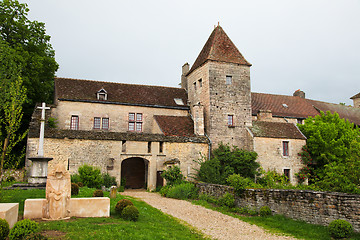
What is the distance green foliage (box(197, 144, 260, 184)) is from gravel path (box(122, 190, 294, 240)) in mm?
5454

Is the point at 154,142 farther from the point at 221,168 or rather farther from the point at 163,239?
the point at 163,239

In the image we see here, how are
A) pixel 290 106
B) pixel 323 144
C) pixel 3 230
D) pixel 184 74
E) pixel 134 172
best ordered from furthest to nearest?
pixel 290 106 → pixel 184 74 → pixel 134 172 → pixel 323 144 → pixel 3 230

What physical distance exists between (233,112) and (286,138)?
15.5 feet

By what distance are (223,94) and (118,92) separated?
29.8 feet

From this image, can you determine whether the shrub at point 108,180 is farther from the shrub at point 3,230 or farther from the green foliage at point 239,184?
the shrub at point 3,230

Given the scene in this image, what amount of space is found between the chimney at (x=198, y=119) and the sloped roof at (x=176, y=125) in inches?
19.4

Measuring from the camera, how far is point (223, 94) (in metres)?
25.1

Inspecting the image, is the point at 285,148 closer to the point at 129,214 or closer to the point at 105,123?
the point at 105,123

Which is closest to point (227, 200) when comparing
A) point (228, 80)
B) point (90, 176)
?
point (90, 176)

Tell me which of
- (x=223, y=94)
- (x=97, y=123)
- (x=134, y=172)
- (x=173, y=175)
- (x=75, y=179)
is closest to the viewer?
(x=75, y=179)

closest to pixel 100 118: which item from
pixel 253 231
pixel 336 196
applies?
pixel 253 231

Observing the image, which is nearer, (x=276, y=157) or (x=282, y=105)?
(x=276, y=157)

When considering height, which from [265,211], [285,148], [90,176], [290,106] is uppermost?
[290,106]

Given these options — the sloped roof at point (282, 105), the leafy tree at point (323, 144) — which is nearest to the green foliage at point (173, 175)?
the leafy tree at point (323, 144)
